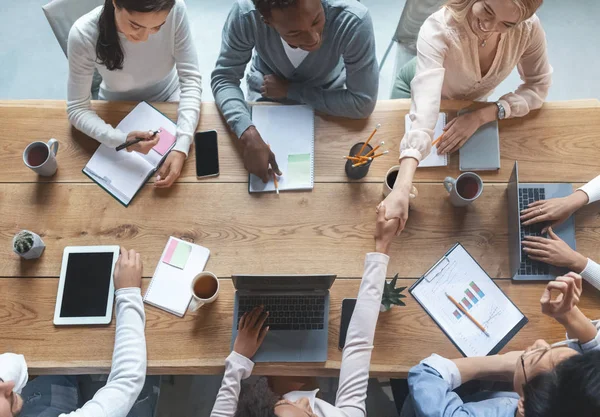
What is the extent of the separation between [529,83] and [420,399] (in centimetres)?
110

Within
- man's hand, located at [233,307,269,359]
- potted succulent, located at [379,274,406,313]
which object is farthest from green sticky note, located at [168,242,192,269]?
potted succulent, located at [379,274,406,313]

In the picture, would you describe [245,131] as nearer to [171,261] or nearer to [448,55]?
[171,261]

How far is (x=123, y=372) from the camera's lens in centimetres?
124

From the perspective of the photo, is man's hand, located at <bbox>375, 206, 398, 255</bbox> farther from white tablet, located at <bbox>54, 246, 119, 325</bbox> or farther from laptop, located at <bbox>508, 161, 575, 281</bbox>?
white tablet, located at <bbox>54, 246, 119, 325</bbox>

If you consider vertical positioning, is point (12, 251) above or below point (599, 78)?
below

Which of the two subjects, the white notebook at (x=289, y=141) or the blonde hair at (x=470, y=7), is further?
the white notebook at (x=289, y=141)

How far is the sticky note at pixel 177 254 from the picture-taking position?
138 centimetres

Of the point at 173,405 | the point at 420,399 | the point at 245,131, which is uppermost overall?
the point at 245,131

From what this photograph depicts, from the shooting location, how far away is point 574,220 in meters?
1.40

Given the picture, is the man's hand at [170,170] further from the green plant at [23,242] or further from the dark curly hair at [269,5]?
the dark curly hair at [269,5]

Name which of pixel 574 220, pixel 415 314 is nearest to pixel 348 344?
pixel 415 314

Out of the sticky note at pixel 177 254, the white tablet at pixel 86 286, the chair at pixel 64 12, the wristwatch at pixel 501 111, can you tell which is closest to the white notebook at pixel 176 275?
the sticky note at pixel 177 254

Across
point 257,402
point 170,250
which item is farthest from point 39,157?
point 257,402

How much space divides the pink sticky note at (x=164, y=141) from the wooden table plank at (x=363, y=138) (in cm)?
7
